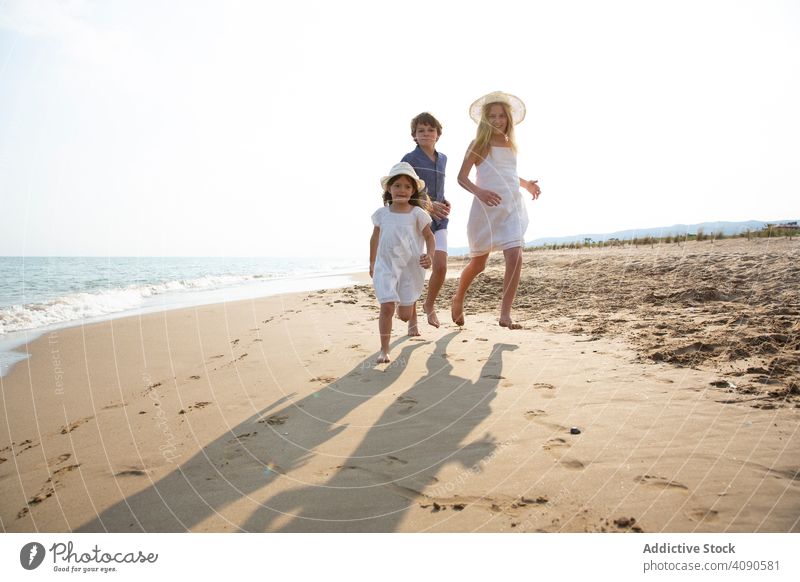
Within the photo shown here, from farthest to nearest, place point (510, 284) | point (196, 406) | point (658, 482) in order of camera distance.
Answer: point (510, 284), point (196, 406), point (658, 482)

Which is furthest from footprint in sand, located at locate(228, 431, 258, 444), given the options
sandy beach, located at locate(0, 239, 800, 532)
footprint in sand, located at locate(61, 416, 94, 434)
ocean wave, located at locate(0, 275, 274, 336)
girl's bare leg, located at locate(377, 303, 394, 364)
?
ocean wave, located at locate(0, 275, 274, 336)

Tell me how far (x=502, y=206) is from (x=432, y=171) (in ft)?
3.11

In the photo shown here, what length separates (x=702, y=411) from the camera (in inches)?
107

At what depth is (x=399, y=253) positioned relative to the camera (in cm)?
456

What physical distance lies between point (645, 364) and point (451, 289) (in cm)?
678

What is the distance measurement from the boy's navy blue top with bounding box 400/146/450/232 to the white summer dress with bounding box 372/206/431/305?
658mm

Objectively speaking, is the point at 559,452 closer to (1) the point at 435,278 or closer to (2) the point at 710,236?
(1) the point at 435,278

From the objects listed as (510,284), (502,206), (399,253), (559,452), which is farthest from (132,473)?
(502,206)

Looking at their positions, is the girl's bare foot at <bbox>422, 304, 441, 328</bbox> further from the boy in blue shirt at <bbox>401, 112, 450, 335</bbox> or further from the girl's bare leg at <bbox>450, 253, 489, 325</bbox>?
the girl's bare leg at <bbox>450, 253, 489, 325</bbox>

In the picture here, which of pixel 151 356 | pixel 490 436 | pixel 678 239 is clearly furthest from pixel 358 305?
pixel 678 239

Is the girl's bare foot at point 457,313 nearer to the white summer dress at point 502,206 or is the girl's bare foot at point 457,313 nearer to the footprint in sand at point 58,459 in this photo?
the white summer dress at point 502,206

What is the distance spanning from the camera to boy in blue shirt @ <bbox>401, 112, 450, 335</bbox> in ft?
16.6

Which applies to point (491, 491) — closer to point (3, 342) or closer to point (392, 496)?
point (392, 496)

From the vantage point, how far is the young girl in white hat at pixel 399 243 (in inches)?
175
